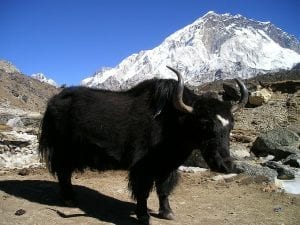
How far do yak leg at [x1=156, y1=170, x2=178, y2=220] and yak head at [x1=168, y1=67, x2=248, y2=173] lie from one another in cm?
89

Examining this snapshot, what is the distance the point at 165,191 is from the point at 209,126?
168cm

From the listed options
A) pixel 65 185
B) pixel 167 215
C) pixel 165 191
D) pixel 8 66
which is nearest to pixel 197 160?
pixel 165 191

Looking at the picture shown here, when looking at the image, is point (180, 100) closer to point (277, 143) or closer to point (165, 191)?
point (165, 191)

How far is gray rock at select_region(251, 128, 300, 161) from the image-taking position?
14635mm

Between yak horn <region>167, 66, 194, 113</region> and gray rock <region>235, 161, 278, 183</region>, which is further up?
yak horn <region>167, 66, 194, 113</region>

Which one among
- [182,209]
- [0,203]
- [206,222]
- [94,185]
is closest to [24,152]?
[94,185]

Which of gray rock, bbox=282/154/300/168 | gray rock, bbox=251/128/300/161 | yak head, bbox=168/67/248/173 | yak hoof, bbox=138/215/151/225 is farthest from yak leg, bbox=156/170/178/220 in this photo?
gray rock, bbox=251/128/300/161

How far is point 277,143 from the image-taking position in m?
A: 15.4

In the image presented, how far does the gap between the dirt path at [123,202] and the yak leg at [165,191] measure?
0.58ft

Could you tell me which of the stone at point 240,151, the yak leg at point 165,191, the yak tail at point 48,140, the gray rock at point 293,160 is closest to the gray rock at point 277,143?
the stone at point 240,151

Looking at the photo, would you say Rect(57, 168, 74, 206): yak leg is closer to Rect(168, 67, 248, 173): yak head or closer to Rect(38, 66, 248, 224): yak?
Rect(38, 66, 248, 224): yak

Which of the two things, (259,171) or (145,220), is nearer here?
(145,220)

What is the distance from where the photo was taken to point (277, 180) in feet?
35.7

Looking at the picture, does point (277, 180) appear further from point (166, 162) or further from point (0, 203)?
point (0, 203)
